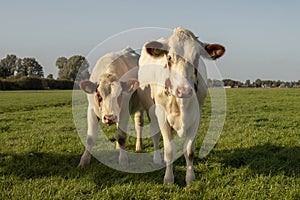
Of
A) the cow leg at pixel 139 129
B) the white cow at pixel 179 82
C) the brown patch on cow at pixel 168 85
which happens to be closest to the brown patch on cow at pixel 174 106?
the white cow at pixel 179 82

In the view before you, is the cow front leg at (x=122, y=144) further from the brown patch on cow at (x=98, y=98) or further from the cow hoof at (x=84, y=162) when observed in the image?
the brown patch on cow at (x=98, y=98)

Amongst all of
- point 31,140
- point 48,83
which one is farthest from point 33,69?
point 31,140

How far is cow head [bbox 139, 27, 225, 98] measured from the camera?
4625 millimetres

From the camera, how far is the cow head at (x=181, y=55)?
4.62 m

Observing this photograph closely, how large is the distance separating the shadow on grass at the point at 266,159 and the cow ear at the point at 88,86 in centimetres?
271

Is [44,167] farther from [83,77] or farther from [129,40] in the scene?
[129,40]

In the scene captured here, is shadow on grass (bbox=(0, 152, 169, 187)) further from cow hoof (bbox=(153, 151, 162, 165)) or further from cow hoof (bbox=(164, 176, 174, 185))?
cow hoof (bbox=(153, 151, 162, 165))

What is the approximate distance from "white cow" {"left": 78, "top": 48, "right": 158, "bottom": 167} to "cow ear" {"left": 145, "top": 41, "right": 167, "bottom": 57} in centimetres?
61

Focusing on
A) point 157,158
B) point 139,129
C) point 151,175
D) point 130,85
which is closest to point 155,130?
point 157,158

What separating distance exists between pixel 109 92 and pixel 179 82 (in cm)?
130

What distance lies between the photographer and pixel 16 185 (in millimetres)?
4895

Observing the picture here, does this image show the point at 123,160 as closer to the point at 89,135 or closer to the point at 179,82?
the point at 89,135

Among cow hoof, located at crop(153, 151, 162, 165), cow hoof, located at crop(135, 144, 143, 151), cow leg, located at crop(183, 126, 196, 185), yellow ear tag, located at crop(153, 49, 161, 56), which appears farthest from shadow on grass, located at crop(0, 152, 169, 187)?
yellow ear tag, located at crop(153, 49, 161, 56)

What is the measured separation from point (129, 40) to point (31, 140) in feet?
13.4
